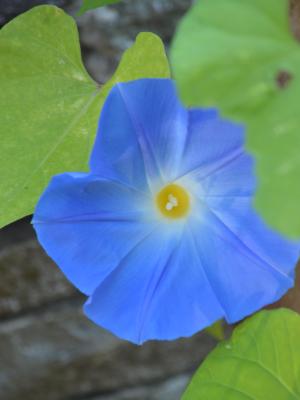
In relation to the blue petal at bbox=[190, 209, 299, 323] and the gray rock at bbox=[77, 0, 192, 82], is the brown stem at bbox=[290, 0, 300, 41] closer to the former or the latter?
the blue petal at bbox=[190, 209, 299, 323]

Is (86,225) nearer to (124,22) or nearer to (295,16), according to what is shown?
(295,16)

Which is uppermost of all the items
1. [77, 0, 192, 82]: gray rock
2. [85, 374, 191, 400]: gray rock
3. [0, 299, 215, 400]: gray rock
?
[77, 0, 192, 82]: gray rock

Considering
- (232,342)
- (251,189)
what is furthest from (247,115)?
(232,342)

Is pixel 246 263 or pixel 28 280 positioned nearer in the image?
pixel 246 263

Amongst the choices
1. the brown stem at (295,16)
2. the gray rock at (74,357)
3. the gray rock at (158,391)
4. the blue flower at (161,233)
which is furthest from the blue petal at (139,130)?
the gray rock at (158,391)

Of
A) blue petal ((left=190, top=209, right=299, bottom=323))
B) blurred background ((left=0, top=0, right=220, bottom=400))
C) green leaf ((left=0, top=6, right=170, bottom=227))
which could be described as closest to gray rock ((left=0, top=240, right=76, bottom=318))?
blurred background ((left=0, top=0, right=220, bottom=400))

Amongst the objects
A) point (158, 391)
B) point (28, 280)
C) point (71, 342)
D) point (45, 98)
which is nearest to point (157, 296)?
point (45, 98)
